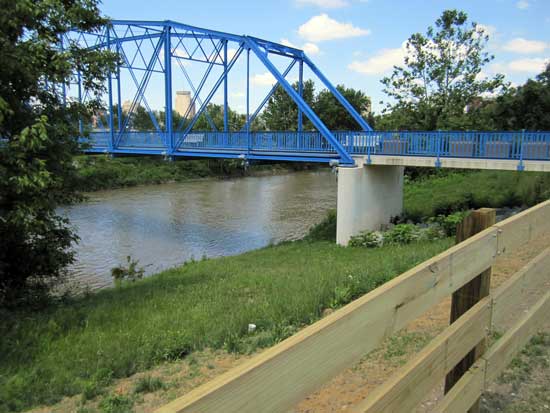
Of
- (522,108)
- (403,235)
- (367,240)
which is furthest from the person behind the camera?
(522,108)

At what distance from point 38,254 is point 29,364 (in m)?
5.58

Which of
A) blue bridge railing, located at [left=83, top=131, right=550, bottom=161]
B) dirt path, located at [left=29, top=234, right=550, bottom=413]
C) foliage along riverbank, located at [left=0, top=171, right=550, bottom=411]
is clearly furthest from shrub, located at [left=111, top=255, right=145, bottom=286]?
dirt path, located at [left=29, top=234, right=550, bottom=413]

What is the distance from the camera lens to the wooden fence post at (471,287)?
2148 mm

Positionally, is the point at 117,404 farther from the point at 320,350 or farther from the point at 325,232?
the point at 325,232

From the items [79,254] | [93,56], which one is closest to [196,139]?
[79,254]

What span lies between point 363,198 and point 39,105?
10628mm

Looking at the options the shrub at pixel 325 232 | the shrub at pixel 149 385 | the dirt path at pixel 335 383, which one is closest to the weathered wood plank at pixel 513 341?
the dirt path at pixel 335 383

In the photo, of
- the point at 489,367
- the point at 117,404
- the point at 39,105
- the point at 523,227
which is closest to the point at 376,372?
the point at 489,367

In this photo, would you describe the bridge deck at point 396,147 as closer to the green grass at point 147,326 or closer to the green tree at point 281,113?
the green grass at point 147,326

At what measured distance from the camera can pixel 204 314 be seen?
251 inches

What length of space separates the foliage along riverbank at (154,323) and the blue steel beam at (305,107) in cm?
564

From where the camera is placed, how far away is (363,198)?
1549cm

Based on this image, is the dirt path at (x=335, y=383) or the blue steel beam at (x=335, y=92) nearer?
the dirt path at (x=335, y=383)

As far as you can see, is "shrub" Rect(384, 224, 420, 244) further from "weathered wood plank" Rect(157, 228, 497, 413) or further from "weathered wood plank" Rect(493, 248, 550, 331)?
"weathered wood plank" Rect(157, 228, 497, 413)
